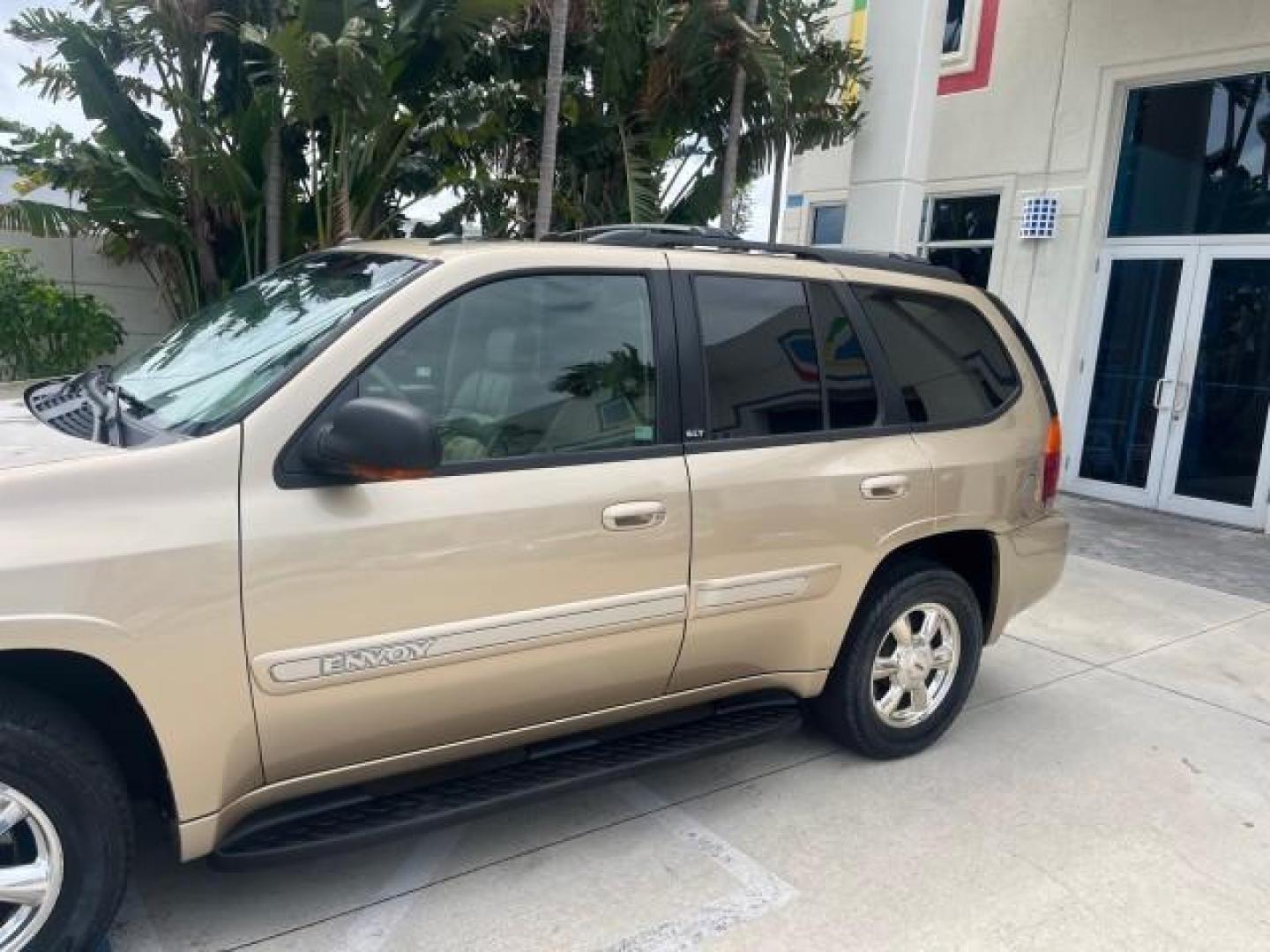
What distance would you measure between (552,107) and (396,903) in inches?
247

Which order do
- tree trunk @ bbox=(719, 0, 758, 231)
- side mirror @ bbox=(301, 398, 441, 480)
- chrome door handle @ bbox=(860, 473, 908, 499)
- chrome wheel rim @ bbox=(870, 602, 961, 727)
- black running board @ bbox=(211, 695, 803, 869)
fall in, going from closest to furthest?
side mirror @ bbox=(301, 398, 441, 480) → black running board @ bbox=(211, 695, 803, 869) → chrome door handle @ bbox=(860, 473, 908, 499) → chrome wheel rim @ bbox=(870, 602, 961, 727) → tree trunk @ bbox=(719, 0, 758, 231)

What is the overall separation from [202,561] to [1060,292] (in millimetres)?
9432

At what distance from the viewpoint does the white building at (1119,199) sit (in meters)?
8.84

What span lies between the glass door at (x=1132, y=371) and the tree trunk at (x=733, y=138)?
3768mm

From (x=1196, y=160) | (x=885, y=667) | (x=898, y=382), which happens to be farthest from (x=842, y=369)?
(x=1196, y=160)

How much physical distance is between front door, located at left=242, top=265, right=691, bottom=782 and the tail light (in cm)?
196

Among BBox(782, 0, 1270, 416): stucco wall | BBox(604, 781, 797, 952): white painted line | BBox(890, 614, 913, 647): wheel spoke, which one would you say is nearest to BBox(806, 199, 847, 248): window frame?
BBox(782, 0, 1270, 416): stucco wall

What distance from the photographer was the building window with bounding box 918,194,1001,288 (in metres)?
10.7

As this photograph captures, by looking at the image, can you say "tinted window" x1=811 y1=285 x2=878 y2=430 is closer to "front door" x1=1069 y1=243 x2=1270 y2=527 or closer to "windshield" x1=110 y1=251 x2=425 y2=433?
"windshield" x1=110 y1=251 x2=425 y2=433

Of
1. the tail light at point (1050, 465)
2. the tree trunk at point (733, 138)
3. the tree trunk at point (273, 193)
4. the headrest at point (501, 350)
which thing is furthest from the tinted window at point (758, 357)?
the tree trunk at point (273, 193)

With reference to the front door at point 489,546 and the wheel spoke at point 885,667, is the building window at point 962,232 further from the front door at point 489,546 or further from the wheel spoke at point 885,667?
the front door at point 489,546

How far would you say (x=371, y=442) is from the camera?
2.43 meters

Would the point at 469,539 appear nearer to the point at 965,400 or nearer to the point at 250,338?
the point at 250,338

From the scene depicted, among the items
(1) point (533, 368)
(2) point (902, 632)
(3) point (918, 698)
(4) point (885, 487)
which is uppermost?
(1) point (533, 368)
